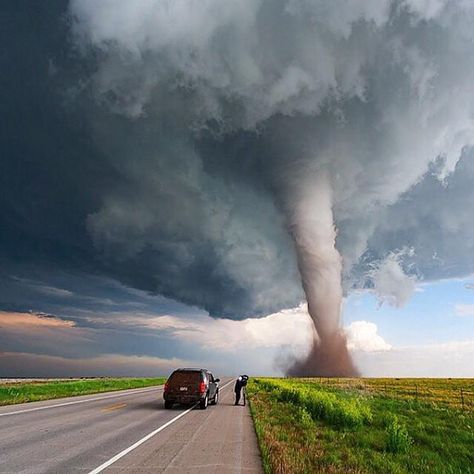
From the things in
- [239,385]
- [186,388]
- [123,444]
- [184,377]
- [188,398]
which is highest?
[239,385]

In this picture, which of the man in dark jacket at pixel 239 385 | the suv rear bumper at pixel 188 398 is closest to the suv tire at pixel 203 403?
the suv rear bumper at pixel 188 398

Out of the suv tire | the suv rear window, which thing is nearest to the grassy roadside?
the suv rear window

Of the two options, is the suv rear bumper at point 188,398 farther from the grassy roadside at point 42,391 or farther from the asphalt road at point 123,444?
the grassy roadside at point 42,391

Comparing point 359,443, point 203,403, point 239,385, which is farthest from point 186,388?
point 359,443

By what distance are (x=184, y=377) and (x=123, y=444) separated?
1140 cm

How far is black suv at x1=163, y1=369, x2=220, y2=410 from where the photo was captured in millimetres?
21547

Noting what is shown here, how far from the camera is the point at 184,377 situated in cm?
2200

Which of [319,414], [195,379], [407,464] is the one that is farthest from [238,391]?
[407,464]

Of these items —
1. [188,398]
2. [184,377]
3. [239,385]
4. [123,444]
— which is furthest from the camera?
[239,385]

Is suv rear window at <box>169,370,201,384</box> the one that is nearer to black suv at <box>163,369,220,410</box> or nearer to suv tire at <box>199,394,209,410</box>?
black suv at <box>163,369,220,410</box>

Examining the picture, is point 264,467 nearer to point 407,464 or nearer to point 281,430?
point 407,464

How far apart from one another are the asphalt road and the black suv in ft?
14.4

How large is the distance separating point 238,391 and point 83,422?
41.6ft

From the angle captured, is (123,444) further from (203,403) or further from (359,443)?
(203,403)
